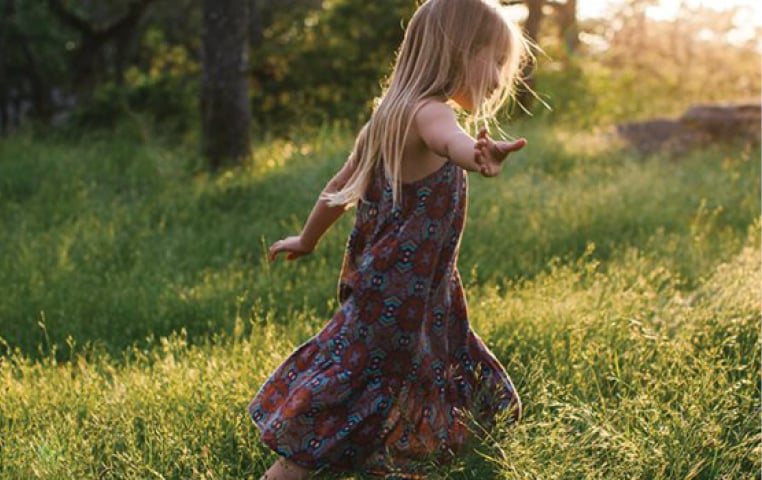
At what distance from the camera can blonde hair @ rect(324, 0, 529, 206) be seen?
9.49 feet

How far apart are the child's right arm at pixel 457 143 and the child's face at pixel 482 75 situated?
179 millimetres

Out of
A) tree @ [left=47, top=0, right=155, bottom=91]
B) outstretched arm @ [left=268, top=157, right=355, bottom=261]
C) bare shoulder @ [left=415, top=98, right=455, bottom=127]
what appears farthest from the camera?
tree @ [left=47, top=0, right=155, bottom=91]

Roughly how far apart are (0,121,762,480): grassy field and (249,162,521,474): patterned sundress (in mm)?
206

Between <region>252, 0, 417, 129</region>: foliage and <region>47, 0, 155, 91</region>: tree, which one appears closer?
<region>252, 0, 417, 129</region>: foliage

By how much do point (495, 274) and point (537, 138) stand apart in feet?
14.9

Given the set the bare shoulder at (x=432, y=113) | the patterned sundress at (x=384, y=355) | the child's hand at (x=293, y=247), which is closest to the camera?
the bare shoulder at (x=432, y=113)

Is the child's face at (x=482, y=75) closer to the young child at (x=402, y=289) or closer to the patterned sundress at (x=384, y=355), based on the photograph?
the young child at (x=402, y=289)

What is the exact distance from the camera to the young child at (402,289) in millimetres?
2926

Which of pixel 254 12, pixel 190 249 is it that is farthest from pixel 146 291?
pixel 254 12

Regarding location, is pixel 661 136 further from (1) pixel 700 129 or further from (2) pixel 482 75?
(2) pixel 482 75

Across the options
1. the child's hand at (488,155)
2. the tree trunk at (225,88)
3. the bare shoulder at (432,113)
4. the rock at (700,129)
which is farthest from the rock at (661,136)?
the child's hand at (488,155)

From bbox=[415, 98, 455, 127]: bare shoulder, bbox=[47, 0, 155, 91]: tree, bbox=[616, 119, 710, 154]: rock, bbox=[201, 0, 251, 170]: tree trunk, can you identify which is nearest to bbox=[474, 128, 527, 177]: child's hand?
bbox=[415, 98, 455, 127]: bare shoulder

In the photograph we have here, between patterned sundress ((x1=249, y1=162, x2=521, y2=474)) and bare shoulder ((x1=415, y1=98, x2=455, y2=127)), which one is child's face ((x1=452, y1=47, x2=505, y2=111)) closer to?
bare shoulder ((x1=415, y1=98, x2=455, y2=127))

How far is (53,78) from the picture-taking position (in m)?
22.5
